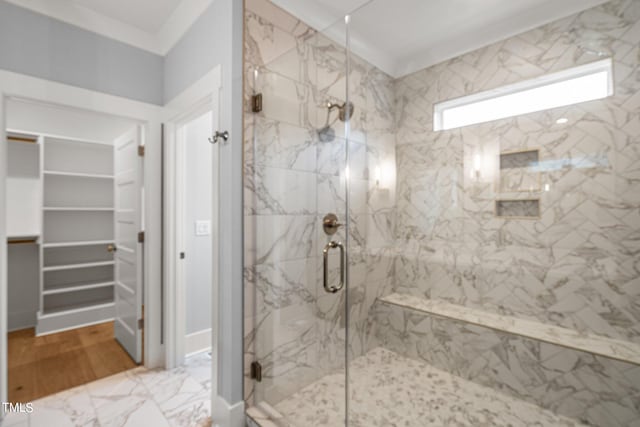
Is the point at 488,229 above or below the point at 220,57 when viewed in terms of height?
below

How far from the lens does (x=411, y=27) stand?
1834mm

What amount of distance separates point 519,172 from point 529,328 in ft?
2.80

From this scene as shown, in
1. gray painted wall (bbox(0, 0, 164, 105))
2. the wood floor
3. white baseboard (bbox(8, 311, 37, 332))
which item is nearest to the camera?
gray painted wall (bbox(0, 0, 164, 105))

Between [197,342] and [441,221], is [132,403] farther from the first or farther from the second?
[441,221]

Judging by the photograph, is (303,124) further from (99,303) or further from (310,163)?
(99,303)

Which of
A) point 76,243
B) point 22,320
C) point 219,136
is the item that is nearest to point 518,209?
point 219,136

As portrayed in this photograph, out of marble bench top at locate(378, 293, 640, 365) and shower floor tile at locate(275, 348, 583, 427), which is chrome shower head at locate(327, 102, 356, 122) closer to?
marble bench top at locate(378, 293, 640, 365)

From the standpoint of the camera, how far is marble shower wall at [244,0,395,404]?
160cm

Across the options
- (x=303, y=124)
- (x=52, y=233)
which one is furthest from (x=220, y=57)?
(x=52, y=233)

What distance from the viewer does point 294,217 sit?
1661mm

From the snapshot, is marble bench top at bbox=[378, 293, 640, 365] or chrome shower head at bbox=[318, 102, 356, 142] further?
chrome shower head at bbox=[318, 102, 356, 142]

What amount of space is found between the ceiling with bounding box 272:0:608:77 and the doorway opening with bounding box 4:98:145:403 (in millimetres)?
1683

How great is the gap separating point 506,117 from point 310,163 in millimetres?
1127

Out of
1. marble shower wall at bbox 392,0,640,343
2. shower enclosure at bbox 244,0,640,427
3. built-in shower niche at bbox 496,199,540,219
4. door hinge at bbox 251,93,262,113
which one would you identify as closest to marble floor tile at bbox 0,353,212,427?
shower enclosure at bbox 244,0,640,427
